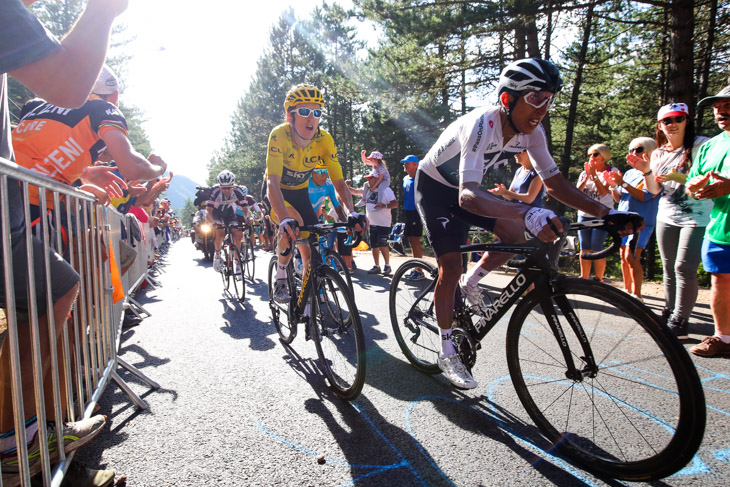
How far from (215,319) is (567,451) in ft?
14.7

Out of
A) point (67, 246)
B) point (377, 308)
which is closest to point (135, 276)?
point (377, 308)

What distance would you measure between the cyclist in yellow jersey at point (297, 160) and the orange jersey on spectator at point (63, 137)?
1.46 meters

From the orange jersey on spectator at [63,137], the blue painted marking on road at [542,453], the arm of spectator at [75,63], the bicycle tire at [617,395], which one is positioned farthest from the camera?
the orange jersey on spectator at [63,137]

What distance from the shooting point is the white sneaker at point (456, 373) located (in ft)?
8.70

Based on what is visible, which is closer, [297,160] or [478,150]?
[478,150]

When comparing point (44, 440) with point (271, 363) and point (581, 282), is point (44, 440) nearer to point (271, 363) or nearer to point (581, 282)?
point (271, 363)

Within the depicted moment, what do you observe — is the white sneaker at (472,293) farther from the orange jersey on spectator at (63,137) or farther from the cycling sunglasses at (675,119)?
the cycling sunglasses at (675,119)

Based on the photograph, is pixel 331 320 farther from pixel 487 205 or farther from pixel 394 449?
pixel 487 205

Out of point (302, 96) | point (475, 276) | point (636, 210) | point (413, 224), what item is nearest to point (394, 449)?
point (475, 276)

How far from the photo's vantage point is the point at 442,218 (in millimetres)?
3041

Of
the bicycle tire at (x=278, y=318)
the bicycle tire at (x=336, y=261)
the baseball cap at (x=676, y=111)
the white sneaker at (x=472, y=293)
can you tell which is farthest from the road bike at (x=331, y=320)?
the baseball cap at (x=676, y=111)

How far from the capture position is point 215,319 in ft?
17.7

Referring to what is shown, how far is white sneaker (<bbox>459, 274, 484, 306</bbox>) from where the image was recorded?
3.06 meters

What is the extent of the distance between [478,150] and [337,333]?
1.71 meters
